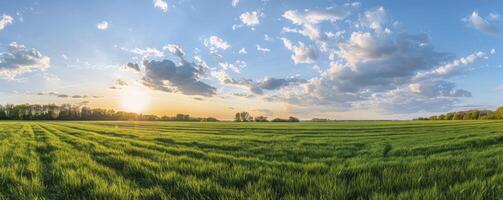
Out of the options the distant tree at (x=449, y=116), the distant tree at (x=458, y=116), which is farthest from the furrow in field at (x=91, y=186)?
the distant tree at (x=449, y=116)

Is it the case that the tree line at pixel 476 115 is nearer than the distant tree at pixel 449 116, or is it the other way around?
the tree line at pixel 476 115

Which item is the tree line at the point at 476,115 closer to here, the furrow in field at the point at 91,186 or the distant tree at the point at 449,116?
the distant tree at the point at 449,116

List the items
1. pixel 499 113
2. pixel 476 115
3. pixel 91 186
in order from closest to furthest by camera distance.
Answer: pixel 91 186 → pixel 499 113 → pixel 476 115

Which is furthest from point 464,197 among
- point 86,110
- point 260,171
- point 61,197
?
point 86,110

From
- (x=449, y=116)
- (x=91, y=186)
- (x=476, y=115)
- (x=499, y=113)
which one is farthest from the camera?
(x=449, y=116)

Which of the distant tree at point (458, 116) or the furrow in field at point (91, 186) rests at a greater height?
the distant tree at point (458, 116)

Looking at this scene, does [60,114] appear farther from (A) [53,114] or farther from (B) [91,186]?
(B) [91,186]

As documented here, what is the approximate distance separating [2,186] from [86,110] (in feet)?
682

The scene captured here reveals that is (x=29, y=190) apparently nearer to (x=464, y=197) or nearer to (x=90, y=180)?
(x=90, y=180)

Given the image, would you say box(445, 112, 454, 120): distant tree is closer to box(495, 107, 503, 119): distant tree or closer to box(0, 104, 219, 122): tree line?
box(495, 107, 503, 119): distant tree

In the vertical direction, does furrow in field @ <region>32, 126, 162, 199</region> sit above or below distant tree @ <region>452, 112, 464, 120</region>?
below

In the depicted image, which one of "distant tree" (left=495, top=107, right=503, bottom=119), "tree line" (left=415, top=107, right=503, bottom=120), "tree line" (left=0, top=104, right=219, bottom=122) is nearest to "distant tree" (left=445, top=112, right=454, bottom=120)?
"tree line" (left=415, top=107, right=503, bottom=120)

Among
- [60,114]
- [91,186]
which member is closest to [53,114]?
[60,114]

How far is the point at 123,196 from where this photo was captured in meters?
4.77
